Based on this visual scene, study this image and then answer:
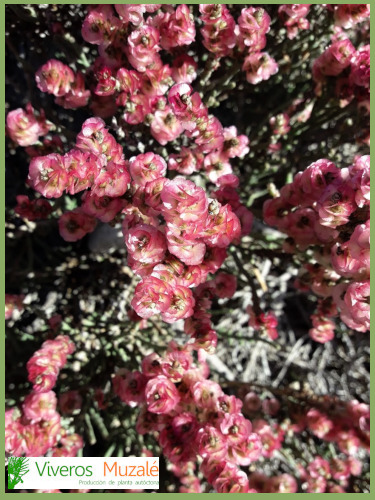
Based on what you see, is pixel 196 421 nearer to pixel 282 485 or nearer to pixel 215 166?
pixel 282 485

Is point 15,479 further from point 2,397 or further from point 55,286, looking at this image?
point 55,286

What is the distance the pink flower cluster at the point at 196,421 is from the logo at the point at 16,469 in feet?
0.99

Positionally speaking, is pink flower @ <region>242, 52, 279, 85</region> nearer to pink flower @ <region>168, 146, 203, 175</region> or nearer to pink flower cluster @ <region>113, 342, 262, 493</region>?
pink flower @ <region>168, 146, 203, 175</region>

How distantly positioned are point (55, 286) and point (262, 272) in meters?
0.82

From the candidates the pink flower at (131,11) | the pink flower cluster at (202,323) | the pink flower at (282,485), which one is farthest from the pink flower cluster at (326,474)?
the pink flower at (131,11)

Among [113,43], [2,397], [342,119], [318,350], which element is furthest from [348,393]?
[113,43]

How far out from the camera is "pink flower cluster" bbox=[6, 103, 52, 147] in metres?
1.26

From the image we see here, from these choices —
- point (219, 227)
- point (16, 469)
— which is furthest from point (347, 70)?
point (16, 469)

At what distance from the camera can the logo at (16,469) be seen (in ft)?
3.80

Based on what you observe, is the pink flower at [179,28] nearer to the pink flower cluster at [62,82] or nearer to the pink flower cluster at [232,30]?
the pink flower cluster at [232,30]

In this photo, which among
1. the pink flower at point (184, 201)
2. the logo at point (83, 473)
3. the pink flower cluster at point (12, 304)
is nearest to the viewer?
the pink flower at point (184, 201)

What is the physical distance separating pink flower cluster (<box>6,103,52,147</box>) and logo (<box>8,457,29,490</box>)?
843mm

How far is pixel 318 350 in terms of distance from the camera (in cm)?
209

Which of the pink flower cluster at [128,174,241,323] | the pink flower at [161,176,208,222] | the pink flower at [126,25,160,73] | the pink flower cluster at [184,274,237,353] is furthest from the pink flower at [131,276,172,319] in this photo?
the pink flower at [126,25,160,73]
